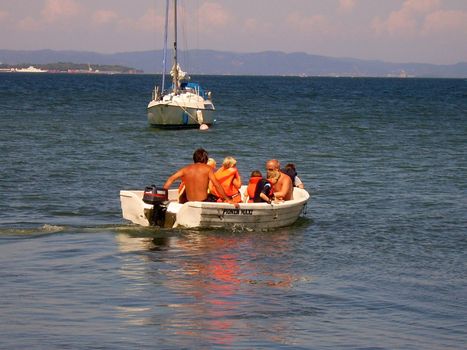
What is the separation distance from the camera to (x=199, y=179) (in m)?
16.7

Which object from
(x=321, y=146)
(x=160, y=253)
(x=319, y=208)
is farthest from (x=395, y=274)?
(x=321, y=146)

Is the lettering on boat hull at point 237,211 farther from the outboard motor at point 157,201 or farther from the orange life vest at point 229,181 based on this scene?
the outboard motor at point 157,201

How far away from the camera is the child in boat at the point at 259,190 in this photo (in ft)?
56.6

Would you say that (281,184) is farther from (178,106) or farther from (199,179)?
(178,106)

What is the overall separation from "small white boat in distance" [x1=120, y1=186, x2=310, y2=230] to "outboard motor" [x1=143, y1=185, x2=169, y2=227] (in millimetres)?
35

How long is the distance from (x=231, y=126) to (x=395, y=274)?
116ft

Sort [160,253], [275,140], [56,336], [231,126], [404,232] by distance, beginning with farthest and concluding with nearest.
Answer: [231,126] → [275,140] → [404,232] → [160,253] → [56,336]

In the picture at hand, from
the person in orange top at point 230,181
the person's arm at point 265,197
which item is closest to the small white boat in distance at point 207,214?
the person's arm at point 265,197

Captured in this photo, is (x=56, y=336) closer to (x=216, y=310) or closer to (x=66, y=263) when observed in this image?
(x=216, y=310)

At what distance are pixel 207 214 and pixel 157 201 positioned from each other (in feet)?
2.74

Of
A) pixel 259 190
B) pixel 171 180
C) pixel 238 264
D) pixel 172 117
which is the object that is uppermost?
pixel 171 180

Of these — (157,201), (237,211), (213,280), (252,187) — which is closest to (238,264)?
(213,280)

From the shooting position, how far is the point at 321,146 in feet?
121

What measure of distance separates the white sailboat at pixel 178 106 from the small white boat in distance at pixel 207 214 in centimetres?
2783
